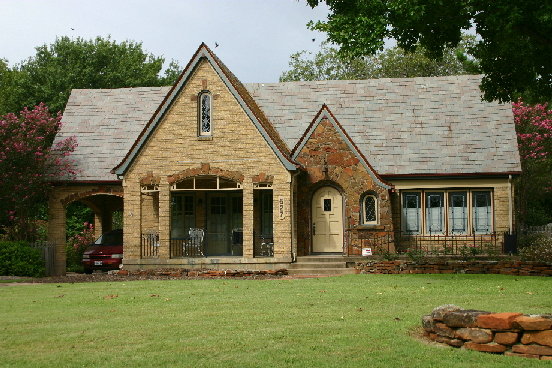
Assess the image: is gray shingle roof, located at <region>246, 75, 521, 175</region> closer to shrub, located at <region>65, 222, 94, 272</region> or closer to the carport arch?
the carport arch

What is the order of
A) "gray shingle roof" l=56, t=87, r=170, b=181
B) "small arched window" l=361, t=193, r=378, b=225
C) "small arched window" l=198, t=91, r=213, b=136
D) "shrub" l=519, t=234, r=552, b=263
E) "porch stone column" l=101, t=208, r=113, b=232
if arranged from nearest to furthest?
"shrub" l=519, t=234, r=552, b=263, "small arched window" l=198, t=91, r=213, b=136, "small arched window" l=361, t=193, r=378, b=225, "gray shingle roof" l=56, t=87, r=170, b=181, "porch stone column" l=101, t=208, r=113, b=232

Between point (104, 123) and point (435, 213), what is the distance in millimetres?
13547

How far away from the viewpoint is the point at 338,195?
26734mm

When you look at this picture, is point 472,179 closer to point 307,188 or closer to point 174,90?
point 307,188

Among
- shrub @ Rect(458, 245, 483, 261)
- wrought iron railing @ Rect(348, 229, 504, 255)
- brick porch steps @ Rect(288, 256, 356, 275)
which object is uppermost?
wrought iron railing @ Rect(348, 229, 504, 255)

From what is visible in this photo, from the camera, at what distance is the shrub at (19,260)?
992 inches

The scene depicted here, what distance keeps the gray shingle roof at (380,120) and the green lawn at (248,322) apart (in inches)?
360

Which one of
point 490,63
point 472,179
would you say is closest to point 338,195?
point 472,179

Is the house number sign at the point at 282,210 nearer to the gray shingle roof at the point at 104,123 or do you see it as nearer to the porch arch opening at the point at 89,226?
the gray shingle roof at the point at 104,123

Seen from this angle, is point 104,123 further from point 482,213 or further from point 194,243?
point 482,213

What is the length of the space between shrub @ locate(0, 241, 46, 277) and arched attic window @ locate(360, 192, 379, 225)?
11217mm

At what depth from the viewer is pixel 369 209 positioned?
26.5 metres

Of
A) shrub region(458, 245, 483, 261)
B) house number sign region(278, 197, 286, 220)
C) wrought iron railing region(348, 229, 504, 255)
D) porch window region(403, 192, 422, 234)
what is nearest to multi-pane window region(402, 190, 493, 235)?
porch window region(403, 192, 422, 234)

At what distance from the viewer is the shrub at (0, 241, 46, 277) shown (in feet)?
82.6
